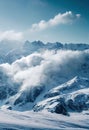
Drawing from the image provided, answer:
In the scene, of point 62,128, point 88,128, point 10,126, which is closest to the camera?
point 10,126

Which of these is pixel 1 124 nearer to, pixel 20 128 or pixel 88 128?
pixel 20 128

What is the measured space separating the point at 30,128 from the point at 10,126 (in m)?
6.66

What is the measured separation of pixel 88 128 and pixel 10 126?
38.2 meters

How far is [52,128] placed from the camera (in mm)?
87000

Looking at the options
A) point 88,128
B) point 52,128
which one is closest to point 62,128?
point 52,128

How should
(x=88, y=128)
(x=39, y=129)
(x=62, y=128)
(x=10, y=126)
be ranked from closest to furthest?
(x=10, y=126)
(x=39, y=129)
(x=62, y=128)
(x=88, y=128)

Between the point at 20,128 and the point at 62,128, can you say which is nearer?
the point at 20,128

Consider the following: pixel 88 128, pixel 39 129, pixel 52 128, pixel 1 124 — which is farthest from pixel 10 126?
pixel 88 128

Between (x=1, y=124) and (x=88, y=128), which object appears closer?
(x=1, y=124)

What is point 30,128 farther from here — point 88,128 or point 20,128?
point 88,128

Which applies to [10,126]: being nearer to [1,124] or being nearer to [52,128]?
[1,124]

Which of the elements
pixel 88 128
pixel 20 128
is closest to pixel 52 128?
pixel 20 128

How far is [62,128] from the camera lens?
90.1 m

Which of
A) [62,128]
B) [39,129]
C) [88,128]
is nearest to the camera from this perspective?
[39,129]
